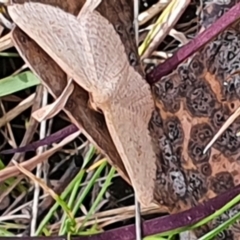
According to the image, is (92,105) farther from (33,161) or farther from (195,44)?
(33,161)

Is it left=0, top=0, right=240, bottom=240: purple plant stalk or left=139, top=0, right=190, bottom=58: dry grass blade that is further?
left=139, top=0, right=190, bottom=58: dry grass blade

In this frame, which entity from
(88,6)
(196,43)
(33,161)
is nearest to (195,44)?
(196,43)

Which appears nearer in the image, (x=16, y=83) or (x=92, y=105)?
(x=92, y=105)

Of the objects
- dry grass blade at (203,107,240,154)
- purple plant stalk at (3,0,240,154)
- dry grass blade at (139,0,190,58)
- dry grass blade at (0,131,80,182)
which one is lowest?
dry grass blade at (0,131,80,182)

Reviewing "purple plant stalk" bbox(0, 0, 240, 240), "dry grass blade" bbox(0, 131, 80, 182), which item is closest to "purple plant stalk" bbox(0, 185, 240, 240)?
"purple plant stalk" bbox(0, 0, 240, 240)

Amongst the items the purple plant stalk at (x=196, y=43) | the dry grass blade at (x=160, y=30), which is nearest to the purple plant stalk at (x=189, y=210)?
the purple plant stalk at (x=196, y=43)

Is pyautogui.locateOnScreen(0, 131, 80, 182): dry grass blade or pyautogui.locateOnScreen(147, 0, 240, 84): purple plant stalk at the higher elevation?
pyautogui.locateOnScreen(147, 0, 240, 84): purple plant stalk

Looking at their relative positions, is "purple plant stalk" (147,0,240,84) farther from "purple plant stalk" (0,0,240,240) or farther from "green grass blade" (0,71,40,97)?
"green grass blade" (0,71,40,97)

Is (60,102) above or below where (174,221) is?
above

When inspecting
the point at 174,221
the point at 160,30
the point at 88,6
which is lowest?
the point at 174,221

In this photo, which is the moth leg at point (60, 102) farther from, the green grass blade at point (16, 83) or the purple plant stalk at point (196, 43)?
the green grass blade at point (16, 83)
